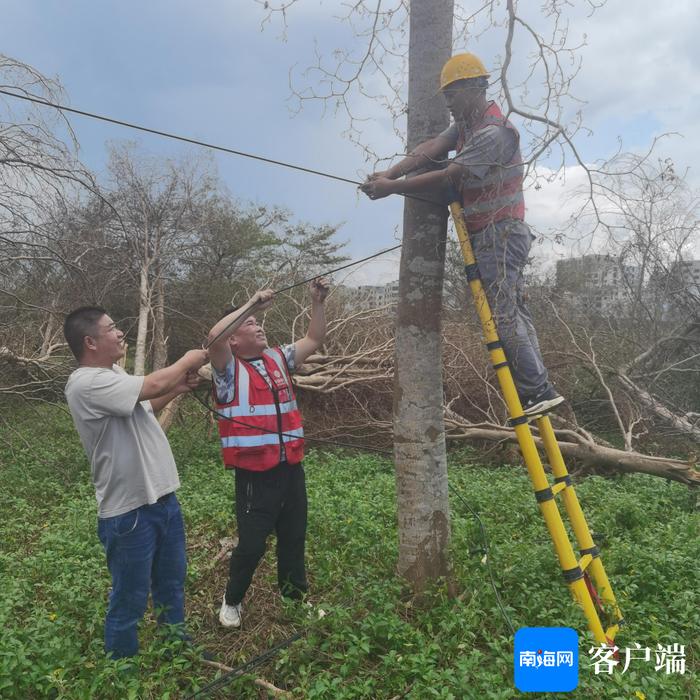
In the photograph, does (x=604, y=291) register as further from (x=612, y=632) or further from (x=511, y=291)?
(x=612, y=632)

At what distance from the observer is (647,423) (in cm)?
748

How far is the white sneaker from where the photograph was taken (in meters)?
3.11

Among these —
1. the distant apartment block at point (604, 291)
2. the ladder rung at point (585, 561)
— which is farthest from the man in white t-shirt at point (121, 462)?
the distant apartment block at point (604, 291)

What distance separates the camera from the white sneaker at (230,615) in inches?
122

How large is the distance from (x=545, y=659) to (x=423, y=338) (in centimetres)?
156

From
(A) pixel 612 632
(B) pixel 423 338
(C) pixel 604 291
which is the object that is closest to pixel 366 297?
(C) pixel 604 291

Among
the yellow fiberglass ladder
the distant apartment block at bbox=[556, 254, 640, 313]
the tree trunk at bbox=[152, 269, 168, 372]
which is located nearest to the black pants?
the yellow fiberglass ladder

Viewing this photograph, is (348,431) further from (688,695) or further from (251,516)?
(688,695)

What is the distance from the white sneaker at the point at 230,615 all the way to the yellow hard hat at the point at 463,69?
2959mm

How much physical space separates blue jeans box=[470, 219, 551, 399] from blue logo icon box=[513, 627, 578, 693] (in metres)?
1.11

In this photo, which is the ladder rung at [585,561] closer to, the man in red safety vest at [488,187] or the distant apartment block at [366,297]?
the man in red safety vest at [488,187]

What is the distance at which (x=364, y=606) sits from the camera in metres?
2.93

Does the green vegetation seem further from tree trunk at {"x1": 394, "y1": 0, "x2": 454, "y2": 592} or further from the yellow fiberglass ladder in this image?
tree trunk at {"x1": 394, "y1": 0, "x2": 454, "y2": 592}

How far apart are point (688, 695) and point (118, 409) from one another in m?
2.76
